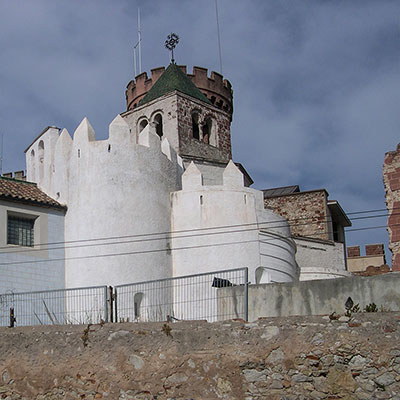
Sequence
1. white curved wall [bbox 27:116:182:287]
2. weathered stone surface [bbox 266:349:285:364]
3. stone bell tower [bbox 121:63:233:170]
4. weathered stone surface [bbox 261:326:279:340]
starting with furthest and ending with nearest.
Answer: stone bell tower [bbox 121:63:233:170]
white curved wall [bbox 27:116:182:287]
weathered stone surface [bbox 261:326:279:340]
weathered stone surface [bbox 266:349:285:364]

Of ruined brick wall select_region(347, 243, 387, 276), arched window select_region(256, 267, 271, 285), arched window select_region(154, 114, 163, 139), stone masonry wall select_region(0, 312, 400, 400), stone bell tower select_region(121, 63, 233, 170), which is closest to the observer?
stone masonry wall select_region(0, 312, 400, 400)

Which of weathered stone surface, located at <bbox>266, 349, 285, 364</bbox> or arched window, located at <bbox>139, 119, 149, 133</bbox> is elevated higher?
arched window, located at <bbox>139, 119, 149, 133</bbox>

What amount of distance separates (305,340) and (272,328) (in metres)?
0.76

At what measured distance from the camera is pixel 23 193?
28375 millimetres

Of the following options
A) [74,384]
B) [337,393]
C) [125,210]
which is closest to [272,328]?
[337,393]

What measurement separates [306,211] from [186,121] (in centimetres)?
883

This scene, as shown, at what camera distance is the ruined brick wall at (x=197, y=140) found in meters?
38.8

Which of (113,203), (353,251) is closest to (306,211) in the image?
(353,251)

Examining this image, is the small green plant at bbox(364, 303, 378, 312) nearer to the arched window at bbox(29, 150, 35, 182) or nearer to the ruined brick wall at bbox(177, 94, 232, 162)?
the arched window at bbox(29, 150, 35, 182)

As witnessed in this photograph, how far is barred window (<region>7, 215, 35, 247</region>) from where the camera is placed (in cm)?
2723

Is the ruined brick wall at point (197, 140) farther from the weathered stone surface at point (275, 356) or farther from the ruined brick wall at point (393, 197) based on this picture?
the weathered stone surface at point (275, 356)

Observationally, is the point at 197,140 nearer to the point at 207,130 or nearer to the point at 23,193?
the point at 207,130

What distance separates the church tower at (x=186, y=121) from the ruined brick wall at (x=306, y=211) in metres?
4.71

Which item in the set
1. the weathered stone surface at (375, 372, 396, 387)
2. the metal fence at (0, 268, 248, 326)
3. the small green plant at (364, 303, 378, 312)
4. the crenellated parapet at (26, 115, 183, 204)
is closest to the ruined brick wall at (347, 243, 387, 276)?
the crenellated parapet at (26, 115, 183, 204)
